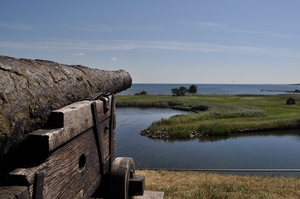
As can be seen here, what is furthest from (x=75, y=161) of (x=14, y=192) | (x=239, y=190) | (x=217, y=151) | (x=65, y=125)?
(x=217, y=151)

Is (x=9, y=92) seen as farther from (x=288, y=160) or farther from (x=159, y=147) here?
(x=159, y=147)

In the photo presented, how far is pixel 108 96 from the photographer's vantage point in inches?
136

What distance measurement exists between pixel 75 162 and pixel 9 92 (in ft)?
3.27

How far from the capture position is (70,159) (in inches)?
89.4

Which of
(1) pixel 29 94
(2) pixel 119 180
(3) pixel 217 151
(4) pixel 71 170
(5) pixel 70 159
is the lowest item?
(3) pixel 217 151

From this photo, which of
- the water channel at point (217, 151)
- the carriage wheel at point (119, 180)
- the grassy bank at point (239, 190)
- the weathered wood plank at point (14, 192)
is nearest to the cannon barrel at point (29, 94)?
the weathered wood plank at point (14, 192)

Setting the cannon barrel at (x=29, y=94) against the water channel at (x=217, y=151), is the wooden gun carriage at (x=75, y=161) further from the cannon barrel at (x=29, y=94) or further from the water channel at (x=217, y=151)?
the water channel at (x=217, y=151)

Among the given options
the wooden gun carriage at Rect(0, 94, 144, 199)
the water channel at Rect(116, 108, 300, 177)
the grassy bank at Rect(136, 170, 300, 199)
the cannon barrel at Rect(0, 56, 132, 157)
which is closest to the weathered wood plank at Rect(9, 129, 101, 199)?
the wooden gun carriage at Rect(0, 94, 144, 199)

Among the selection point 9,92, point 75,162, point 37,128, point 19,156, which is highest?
point 9,92

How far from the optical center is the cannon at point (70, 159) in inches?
69.7

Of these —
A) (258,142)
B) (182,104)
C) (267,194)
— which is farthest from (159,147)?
(182,104)

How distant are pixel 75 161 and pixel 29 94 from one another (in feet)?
2.70

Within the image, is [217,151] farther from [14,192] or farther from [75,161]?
[14,192]

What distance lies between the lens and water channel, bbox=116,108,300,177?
14.9 meters
